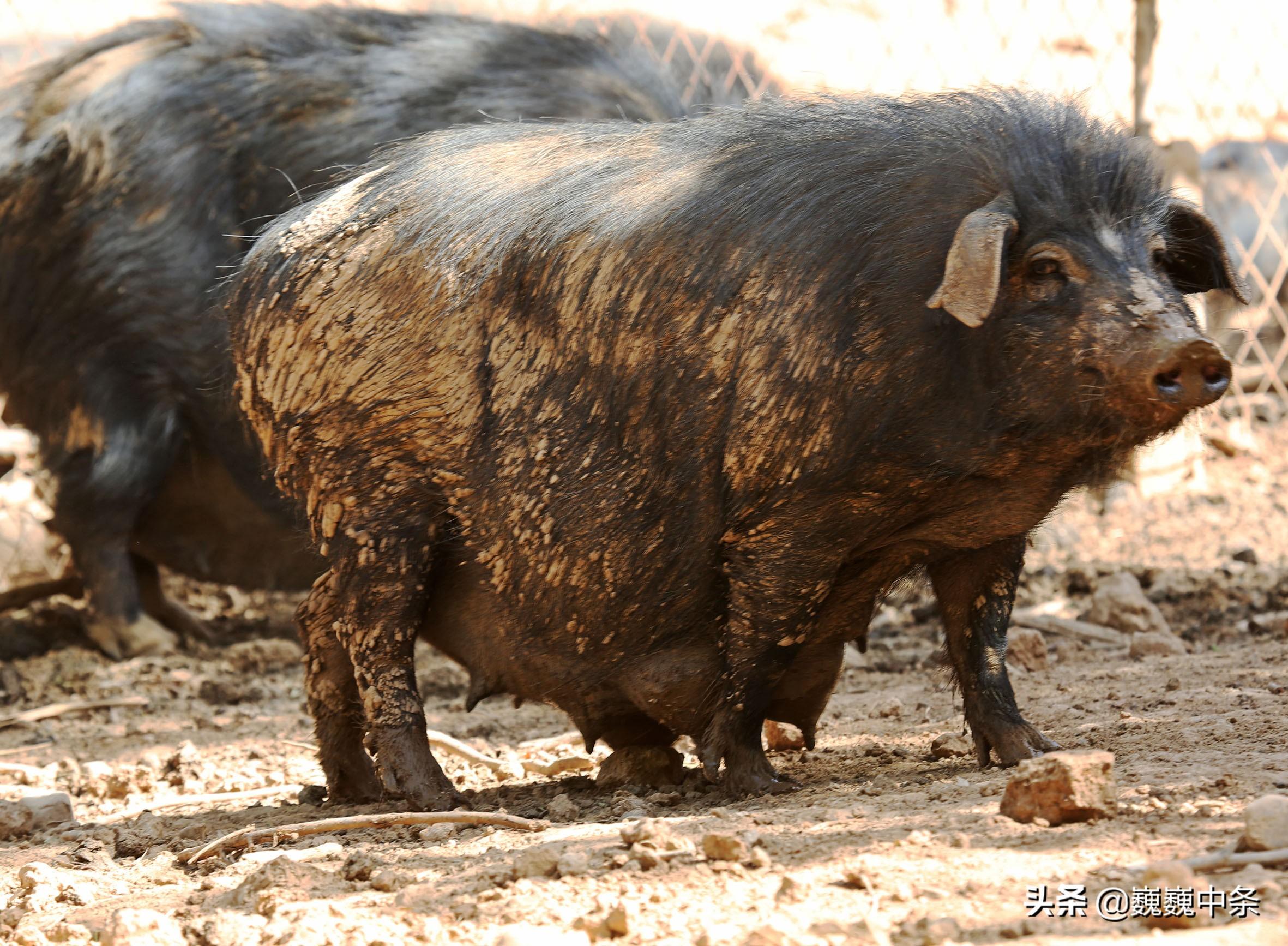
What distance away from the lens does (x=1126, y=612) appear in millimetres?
5746

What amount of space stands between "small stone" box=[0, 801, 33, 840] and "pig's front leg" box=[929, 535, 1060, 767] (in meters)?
2.47

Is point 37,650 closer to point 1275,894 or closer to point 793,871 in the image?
point 793,871

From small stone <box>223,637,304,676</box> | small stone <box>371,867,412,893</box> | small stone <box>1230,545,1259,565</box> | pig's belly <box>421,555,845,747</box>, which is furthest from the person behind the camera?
small stone <box>223,637,304,676</box>

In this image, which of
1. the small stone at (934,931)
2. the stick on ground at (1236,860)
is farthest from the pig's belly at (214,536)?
the stick on ground at (1236,860)

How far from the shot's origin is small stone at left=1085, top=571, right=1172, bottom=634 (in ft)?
18.7

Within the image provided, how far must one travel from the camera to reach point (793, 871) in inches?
110

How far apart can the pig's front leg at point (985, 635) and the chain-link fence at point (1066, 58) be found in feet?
11.9

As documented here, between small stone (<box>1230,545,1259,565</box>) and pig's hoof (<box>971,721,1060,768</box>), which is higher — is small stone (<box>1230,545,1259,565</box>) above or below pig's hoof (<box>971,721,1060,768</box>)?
below

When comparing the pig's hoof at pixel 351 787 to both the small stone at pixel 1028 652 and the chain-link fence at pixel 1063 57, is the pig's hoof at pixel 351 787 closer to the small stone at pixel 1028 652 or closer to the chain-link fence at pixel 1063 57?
the small stone at pixel 1028 652

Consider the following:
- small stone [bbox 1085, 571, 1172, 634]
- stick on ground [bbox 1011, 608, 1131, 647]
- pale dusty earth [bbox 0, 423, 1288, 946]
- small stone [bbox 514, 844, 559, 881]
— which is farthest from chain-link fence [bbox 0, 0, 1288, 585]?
small stone [bbox 514, 844, 559, 881]

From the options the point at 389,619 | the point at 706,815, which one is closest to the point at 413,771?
the point at 389,619

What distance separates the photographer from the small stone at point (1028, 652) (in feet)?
17.0

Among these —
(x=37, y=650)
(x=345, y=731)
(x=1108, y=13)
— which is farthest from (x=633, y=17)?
(x=345, y=731)

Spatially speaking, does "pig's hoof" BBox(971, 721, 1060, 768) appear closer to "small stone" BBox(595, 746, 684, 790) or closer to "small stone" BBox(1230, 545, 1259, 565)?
"small stone" BBox(595, 746, 684, 790)
